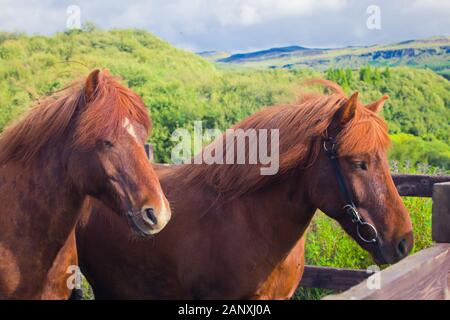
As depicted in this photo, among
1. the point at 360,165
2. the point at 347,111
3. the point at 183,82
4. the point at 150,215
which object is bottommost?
the point at 183,82

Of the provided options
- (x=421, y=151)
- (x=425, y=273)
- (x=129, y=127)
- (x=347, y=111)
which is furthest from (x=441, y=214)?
(x=421, y=151)

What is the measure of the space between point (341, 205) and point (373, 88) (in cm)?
1710

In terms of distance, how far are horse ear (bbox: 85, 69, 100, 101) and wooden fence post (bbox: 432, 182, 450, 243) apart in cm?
191

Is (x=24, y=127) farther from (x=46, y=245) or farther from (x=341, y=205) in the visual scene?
(x=341, y=205)

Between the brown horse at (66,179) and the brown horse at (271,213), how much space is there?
630mm

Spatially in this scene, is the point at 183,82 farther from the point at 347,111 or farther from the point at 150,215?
the point at 150,215

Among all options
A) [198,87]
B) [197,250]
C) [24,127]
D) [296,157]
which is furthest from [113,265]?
[198,87]

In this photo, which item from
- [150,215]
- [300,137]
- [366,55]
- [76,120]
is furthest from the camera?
[366,55]

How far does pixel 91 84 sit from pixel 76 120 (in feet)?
0.70

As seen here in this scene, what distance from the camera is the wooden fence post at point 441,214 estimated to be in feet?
11.0

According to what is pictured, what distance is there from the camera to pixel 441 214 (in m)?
3.40

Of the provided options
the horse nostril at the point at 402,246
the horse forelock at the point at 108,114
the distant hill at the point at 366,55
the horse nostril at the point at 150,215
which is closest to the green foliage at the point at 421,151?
the distant hill at the point at 366,55

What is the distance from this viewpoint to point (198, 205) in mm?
3949

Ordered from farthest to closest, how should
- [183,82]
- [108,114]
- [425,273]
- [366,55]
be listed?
[183,82], [366,55], [108,114], [425,273]
